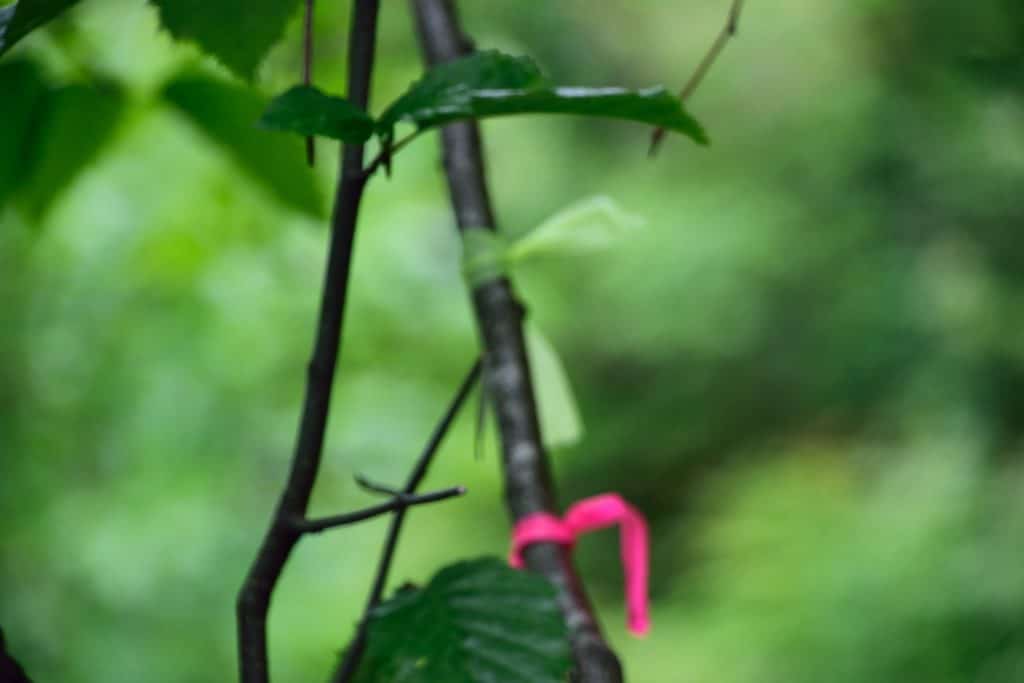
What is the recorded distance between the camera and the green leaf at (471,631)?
0.73ft

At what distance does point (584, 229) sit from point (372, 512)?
0.15 meters

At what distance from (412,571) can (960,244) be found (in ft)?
3.44

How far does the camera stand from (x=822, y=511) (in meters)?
1.71

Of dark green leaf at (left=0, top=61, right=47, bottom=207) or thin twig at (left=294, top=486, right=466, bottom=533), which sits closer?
thin twig at (left=294, top=486, right=466, bottom=533)

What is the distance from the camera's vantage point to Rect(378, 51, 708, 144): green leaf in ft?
0.59

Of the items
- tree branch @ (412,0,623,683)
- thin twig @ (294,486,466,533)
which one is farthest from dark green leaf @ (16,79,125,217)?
thin twig @ (294,486,466,533)

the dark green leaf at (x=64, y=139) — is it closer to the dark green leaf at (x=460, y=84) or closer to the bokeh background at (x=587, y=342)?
the bokeh background at (x=587, y=342)

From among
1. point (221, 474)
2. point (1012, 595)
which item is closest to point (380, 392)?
point (221, 474)

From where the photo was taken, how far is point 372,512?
0.19 metres

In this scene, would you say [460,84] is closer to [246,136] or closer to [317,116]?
[317,116]

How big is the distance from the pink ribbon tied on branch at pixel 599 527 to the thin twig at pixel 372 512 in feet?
0.30

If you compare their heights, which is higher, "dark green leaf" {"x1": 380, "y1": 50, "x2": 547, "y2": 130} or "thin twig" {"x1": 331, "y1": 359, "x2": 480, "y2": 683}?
"dark green leaf" {"x1": 380, "y1": 50, "x2": 547, "y2": 130}

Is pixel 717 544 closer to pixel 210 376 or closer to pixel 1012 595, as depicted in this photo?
pixel 1012 595

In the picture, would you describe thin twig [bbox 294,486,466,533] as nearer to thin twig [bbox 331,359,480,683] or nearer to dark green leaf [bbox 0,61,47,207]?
thin twig [bbox 331,359,480,683]
